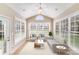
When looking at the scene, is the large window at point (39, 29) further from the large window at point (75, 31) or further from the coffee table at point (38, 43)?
the large window at point (75, 31)

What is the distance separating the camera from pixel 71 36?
3.79 metres

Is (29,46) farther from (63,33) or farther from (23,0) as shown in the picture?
(23,0)

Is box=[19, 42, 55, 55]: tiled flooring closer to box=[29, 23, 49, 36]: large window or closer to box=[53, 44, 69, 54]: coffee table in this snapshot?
box=[53, 44, 69, 54]: coffee table

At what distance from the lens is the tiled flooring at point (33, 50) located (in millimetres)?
3818

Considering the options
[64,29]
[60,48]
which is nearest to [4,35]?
[60,48]

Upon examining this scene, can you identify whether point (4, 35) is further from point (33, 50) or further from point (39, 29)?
point (39, 29)

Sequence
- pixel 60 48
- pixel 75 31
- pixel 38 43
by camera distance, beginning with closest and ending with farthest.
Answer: pixel 75 31 → pixel 60 48 → pixel 38 43

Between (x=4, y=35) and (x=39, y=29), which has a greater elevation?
(x=39, y=29)

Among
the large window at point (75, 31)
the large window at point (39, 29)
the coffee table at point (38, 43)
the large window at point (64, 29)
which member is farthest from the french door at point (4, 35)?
the large window at point (75, 31)

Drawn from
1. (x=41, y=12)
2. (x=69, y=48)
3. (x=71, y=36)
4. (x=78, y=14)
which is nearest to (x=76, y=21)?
(x=78, y=14)

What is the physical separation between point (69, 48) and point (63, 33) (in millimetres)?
539

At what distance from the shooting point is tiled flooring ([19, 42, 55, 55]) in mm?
3818

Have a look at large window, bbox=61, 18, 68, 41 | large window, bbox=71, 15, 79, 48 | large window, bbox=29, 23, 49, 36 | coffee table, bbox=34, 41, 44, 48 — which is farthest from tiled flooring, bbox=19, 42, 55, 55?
large window, bbox=71, 15, 79, 48

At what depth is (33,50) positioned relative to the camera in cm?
391
